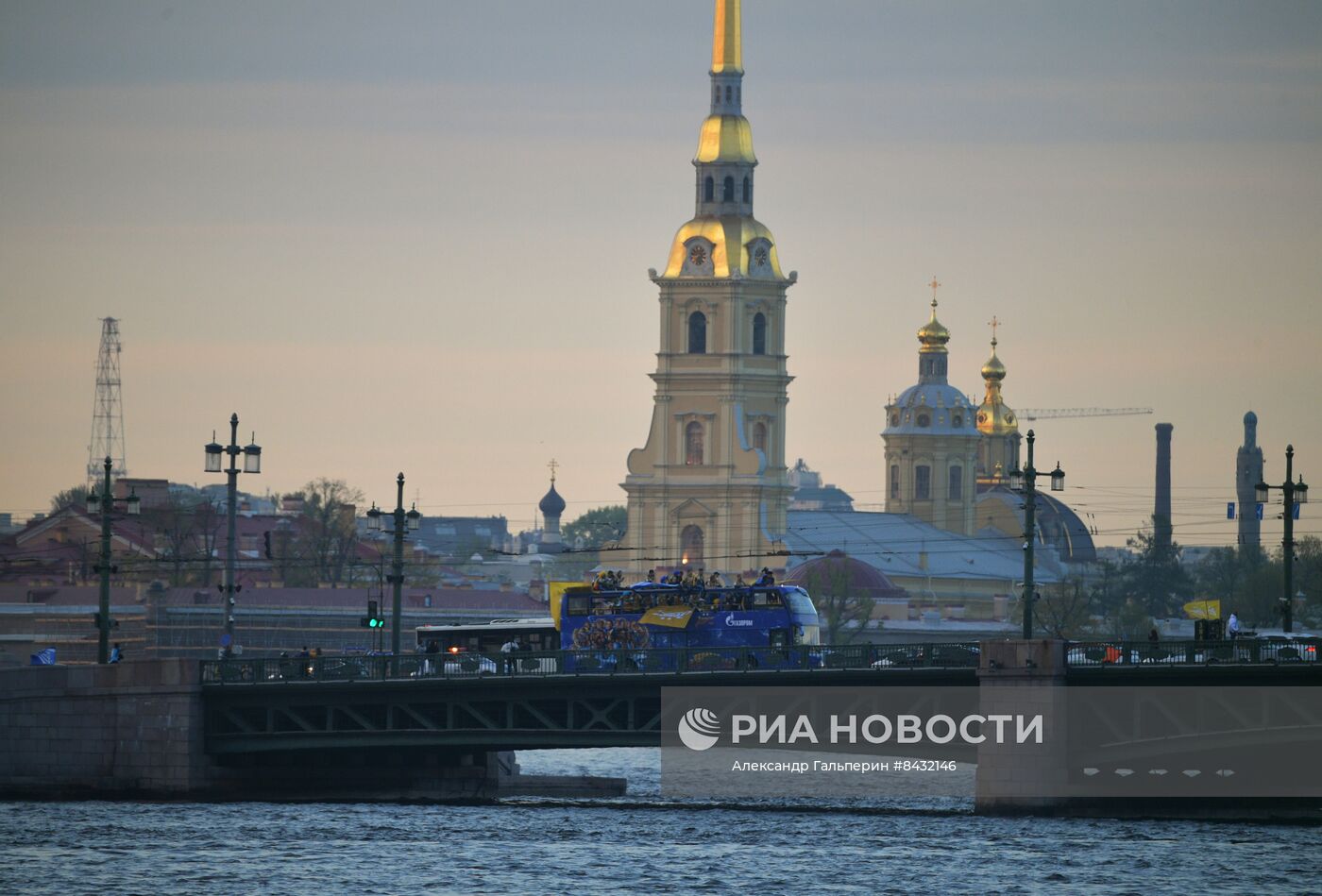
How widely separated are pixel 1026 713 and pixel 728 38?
117 meters

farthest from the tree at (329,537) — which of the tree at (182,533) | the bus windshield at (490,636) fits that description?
the bus windshield at (490,636)

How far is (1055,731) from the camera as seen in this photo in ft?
Result: 231

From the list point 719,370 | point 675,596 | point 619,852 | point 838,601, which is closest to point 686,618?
point 675,596

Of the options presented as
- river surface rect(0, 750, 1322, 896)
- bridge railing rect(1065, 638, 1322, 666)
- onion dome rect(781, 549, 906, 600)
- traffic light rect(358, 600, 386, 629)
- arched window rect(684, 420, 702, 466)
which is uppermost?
arched window rect(684, 420, 702, 466)

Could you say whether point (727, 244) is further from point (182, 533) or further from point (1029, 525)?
point (1029, 525)

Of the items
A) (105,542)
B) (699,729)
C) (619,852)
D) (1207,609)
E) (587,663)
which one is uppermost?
(105,542)

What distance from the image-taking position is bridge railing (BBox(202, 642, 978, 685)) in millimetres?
74000

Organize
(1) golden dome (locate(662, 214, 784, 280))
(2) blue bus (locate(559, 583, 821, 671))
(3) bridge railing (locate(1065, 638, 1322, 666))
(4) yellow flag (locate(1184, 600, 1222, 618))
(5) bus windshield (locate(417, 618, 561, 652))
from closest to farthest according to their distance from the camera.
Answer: (3) bridge railing (locate(1065, 638, 1322, 666)) → (4) yellow flag (locate(1184, 600, 1222, 618)) → (2) blue bus (locate(559, 583, 821, 671)) → (5) bus windshield (locate(417, 618, 561, 652)) → (1) golden dome (locate(662, 214, 784, 280))

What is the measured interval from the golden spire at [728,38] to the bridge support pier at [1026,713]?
4473 inches

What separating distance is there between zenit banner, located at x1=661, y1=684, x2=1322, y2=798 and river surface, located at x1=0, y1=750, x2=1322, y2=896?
1556 mm

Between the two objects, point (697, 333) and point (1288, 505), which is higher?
point (697, 333)

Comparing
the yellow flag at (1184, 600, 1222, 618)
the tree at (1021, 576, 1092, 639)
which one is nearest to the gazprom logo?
the yellow flag at (1184, 600, 1222, 618)

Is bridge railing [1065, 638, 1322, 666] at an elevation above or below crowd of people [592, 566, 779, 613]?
below

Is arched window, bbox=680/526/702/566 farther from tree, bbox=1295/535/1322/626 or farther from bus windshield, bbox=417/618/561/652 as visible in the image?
bus windshield, bbox=417/618/561/652
